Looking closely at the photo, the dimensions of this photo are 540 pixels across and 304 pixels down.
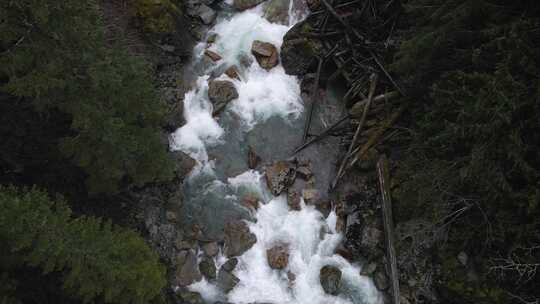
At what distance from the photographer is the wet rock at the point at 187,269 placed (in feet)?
35.2

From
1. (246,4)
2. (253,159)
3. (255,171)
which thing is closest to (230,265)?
(255,171)

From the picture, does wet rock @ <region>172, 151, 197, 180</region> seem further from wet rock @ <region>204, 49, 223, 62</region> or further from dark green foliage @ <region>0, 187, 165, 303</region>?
dark green foliage @ <region>0, 187, 165, 303</region>

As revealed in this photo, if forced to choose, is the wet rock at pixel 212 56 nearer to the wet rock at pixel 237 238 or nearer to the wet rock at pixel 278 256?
the wet rock at pixel 237 238

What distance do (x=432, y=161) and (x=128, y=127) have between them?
23.0ft

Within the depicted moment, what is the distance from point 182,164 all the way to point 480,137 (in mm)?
8233

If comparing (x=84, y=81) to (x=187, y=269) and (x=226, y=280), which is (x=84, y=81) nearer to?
(x=187, y=269)

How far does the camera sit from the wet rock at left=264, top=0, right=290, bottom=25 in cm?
1448

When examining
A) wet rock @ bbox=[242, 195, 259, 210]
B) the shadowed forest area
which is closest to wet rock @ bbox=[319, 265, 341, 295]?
the shadowed forest area

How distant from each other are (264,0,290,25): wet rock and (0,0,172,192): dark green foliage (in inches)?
271

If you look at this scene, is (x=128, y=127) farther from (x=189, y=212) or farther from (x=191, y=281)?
(x=191, y=281)

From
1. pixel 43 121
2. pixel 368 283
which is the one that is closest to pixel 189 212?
pixel 43 121

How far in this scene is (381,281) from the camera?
10.5 m

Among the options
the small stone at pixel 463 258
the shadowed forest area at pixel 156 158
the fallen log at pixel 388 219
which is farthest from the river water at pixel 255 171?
the small stone at pixel 463 258

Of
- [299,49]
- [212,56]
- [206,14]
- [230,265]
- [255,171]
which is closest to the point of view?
[230,265]
